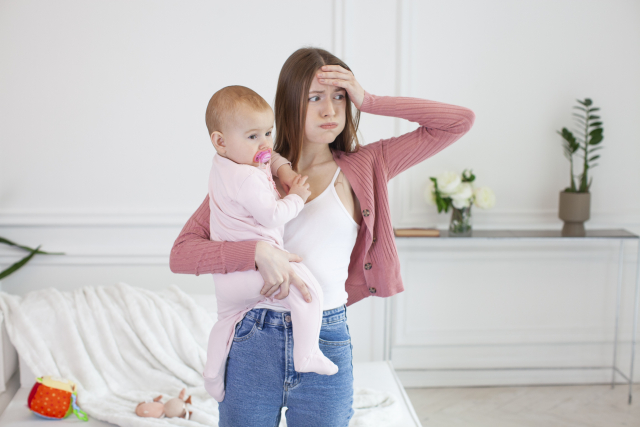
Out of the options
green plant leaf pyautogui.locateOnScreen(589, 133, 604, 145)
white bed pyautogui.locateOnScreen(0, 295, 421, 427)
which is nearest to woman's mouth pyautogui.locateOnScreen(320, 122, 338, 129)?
white bed pyautogui.locateOnScreen(0, 295, 421, 427)

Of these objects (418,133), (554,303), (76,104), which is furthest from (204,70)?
(554,303)

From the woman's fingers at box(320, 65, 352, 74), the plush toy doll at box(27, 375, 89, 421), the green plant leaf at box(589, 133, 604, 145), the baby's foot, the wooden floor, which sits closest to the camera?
the baby's foot

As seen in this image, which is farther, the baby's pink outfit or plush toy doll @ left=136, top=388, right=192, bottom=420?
plush toy doll @ left=136, top=388, right=192, bottom=420

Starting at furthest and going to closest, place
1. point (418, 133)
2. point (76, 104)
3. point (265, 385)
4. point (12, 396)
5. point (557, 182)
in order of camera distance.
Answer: point (557, 182)
point (76, 104)
point (12, 396)
point (418, 133)
point (265, 385)

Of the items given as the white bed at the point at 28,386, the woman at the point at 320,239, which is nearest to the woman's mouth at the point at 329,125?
the woman at the point at 320,239

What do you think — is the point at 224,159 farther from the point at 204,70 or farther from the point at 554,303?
the point at 554,303

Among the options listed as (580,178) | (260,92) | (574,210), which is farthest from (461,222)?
(260,92)

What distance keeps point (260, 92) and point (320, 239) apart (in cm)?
170

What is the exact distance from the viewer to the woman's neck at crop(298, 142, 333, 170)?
137 cm

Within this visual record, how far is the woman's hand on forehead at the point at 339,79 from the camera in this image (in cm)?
122

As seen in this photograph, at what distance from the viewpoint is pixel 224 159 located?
120 centimetres

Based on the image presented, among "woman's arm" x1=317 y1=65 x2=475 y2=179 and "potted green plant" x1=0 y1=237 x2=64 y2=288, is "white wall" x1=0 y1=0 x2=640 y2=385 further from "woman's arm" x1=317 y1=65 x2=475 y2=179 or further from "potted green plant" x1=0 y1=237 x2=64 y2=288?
"woman's arm" x1=317 y1=65 x2=475 y2=179

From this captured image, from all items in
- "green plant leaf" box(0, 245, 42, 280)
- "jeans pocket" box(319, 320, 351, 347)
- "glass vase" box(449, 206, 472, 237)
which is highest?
"glass vase" box(449, 206, 472, 237)

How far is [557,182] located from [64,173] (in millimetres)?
2664
